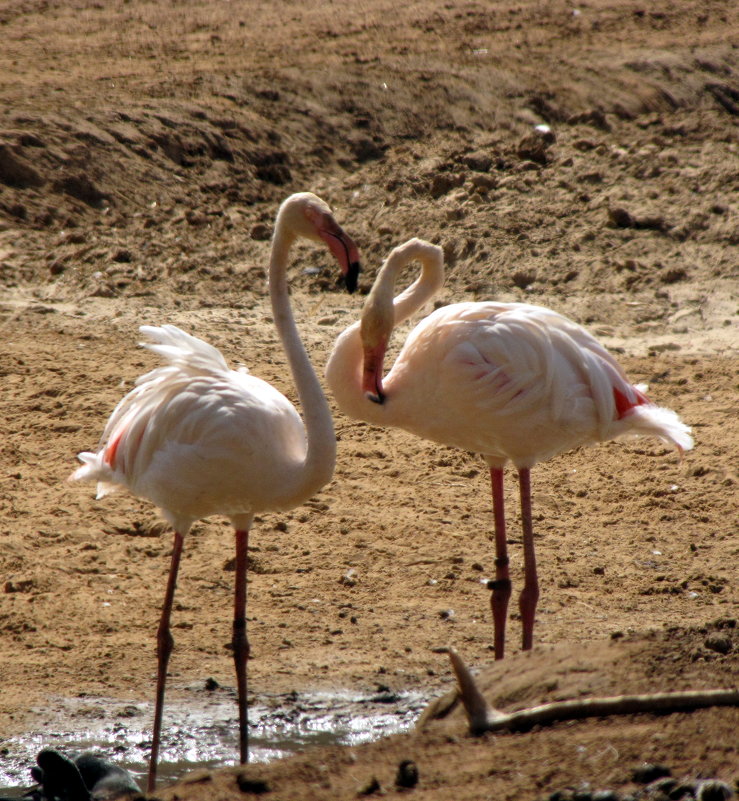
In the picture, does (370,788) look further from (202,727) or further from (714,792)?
(202,727)

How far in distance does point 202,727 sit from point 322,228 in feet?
7.29

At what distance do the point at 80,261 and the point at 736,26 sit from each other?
9.93 meters

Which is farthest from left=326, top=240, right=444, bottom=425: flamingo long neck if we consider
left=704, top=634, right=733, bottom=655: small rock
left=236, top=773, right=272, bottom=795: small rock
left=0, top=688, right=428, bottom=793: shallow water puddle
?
left=236, top=773, right=272, bottom=795: small rock

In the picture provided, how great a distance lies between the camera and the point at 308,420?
4895 millimetres

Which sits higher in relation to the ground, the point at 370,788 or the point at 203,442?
the point at 203,442

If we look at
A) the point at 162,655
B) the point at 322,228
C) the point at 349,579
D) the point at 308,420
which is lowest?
the point at 349,579

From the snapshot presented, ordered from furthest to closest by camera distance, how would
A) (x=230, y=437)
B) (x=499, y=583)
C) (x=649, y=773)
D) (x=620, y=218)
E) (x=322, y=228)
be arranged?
(x=620, y=218) → (x=499, y=583) → (x=322, y=228) → (x=230, y=437) → (x=649, y=773)

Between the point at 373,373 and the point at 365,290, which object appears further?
the point at 365,290

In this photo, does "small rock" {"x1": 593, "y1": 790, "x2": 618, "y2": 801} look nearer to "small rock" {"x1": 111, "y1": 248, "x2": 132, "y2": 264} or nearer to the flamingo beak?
the flamingo beak

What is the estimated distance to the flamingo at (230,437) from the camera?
4879 mm

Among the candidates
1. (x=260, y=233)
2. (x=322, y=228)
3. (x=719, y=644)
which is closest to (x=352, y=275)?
(x=322, y=228)

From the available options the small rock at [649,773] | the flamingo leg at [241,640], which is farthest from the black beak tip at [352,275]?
the small rock at [649,773]

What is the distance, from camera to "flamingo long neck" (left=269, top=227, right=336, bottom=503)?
4.84 m

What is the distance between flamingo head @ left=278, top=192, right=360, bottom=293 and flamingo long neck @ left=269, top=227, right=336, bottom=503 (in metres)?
0.09
